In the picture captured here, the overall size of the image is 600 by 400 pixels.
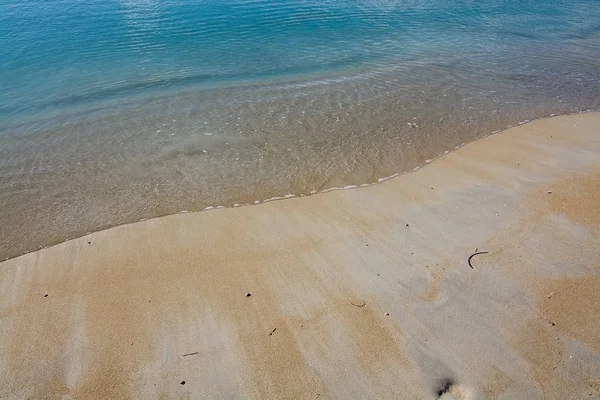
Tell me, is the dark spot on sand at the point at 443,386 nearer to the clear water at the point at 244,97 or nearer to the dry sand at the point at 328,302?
the dry sand at the point at 328,302

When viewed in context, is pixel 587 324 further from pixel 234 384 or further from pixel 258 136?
pixel 258 136

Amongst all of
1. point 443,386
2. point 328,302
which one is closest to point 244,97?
point 328,302

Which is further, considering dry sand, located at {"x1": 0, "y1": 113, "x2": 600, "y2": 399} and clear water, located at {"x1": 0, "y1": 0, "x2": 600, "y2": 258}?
clear water, located at {"x1": 0, "y1": 0, "x2": 600, "y2": 258}

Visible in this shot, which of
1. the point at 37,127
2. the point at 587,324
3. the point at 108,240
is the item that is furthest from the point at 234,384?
the point at 37,127

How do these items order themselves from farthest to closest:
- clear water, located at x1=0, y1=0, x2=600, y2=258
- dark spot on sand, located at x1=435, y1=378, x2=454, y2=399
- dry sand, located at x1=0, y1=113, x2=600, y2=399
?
clear water, located at x1=0, y1=0, x2=600, y2=258, dry sand, located at x1=0, y1=113, x2=600, y2=399, dark spot on sand, located at x1=435, y1=378, x2=454, y2=399

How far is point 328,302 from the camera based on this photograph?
5273 millimetres

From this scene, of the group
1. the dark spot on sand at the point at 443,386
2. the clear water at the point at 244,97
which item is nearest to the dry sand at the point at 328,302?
the dark spot on sand at the point at 443,386

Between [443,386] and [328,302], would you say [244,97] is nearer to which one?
[328,302]

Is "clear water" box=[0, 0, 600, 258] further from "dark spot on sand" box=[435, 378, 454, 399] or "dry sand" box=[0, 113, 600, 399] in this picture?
"dark spot on sand" box=[435, 378, 454, 399]

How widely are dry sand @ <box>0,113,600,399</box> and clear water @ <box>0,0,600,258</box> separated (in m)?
1.17

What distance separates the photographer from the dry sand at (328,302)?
14.5 feet

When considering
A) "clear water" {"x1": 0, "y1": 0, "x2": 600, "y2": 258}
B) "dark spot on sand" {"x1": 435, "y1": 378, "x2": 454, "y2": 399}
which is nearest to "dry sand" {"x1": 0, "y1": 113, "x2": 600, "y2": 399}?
"dark spot on sand" {"x1": 435, "y1": 378, "x2": 454, "y2": 399}

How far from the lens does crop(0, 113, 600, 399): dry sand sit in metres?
4.43

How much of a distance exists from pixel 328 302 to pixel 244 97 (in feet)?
27.0
